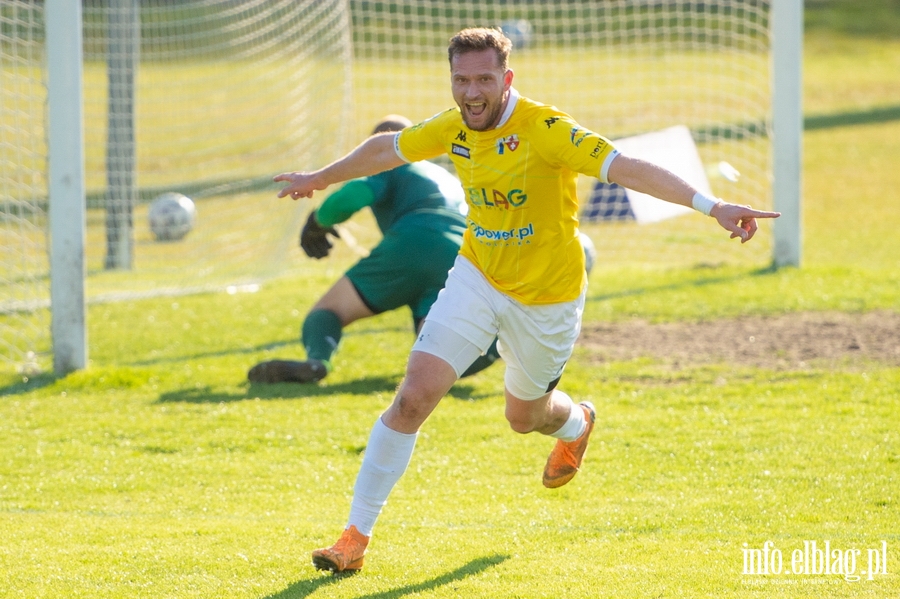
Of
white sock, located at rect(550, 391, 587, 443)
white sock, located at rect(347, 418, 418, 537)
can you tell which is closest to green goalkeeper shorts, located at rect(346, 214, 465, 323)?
white sock, located at rect(550, 391, 587, 443)

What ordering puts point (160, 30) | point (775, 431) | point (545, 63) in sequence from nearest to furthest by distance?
point (775, 431) → point (160, 30) → point (545, 63)

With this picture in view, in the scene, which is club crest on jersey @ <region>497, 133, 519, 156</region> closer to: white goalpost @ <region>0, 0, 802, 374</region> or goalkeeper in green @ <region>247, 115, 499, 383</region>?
white goalpost @ <region>0, 0, 802, 374</region>

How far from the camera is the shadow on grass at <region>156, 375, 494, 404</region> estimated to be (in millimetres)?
6906

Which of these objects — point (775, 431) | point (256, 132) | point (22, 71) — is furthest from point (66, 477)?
point (256, 132)

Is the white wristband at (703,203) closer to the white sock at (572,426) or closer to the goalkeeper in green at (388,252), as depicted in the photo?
the white sock at (572,426)

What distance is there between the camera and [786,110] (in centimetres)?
963

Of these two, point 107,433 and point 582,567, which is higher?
point 582,567

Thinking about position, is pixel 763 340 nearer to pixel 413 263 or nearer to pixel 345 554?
pixel 413 263

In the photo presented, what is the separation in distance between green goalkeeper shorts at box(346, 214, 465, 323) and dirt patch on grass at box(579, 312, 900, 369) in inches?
51.8

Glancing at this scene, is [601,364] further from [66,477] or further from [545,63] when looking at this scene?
[545,63]

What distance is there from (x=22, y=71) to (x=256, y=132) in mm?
6698

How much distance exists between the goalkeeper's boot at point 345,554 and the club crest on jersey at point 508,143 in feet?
5.11

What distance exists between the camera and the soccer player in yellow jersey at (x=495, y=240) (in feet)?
14.1

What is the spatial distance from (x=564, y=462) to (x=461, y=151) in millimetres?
1513
